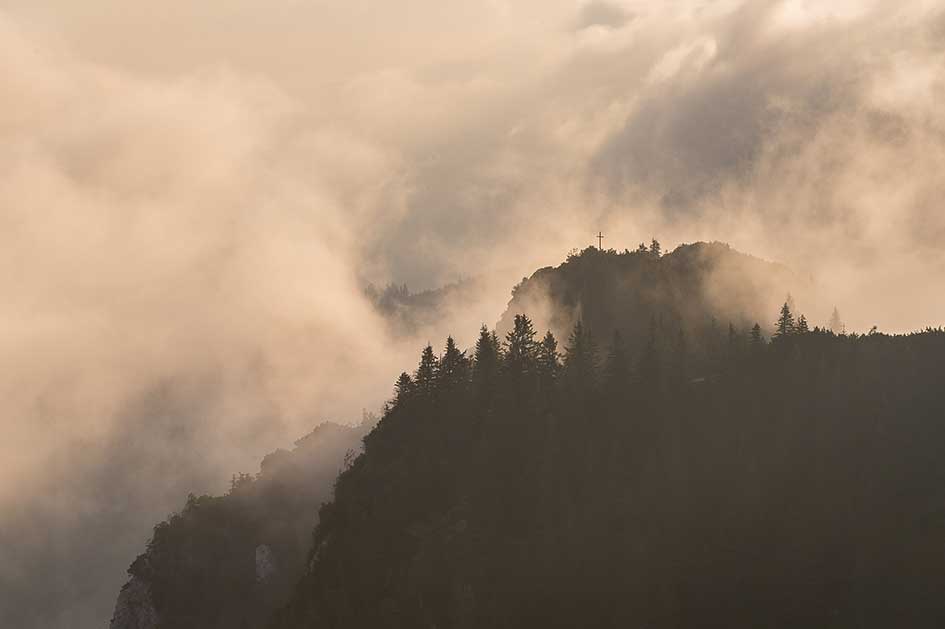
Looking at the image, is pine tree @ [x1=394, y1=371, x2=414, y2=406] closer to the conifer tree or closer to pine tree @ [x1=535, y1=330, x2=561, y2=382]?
the conifer tree

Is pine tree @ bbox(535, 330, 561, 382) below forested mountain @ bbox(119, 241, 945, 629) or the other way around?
the other way around

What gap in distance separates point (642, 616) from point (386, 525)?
4117 centimetres

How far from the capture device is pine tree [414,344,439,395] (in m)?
168

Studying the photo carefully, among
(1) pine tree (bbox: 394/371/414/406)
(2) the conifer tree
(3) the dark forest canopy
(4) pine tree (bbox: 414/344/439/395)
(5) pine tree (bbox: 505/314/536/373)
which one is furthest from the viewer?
(1) pine tree (bbox: 394/371/414/406)

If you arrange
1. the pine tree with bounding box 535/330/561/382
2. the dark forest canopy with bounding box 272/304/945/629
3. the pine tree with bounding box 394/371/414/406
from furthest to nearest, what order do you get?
the pine tree with bounding box 394/371/414/406, the pine tree with bounding box 535/330/561/382, the dark forest canopy with bounding box 272/304/945/629

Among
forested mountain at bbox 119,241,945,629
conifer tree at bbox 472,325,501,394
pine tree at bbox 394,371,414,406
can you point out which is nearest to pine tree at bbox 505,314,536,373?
forested mountain at bbox 119,241,945,629

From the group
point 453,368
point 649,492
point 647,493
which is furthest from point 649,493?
point 453,368

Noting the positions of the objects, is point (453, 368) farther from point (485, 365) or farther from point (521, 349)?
point (521, 349)

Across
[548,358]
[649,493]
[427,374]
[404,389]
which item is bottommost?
[649,493]

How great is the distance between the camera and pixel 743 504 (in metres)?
144

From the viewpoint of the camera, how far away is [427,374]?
168 meters

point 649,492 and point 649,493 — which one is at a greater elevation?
point 649,492

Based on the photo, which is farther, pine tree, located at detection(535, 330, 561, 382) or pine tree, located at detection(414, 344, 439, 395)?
pine tree, located at detection(535, 330, 561, 382)

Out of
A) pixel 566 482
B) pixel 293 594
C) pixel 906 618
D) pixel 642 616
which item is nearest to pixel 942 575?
pixel 906 618
